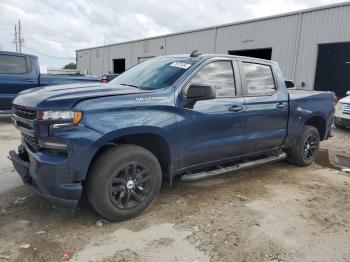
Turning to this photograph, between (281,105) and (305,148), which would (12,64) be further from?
(305,148)

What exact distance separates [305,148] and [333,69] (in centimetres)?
1452

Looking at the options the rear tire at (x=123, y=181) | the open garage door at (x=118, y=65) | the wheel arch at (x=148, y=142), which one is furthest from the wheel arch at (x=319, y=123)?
the open garage door at (x=118, y=65)

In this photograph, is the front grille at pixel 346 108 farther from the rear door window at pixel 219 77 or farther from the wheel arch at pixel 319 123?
the rear door window at pixel 219 77

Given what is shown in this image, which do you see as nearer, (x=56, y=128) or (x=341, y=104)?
(x=56, y=128)

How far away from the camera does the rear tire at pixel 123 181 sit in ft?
11.3

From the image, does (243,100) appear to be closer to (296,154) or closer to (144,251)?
(296,154)

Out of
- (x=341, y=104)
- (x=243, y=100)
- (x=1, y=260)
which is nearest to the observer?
(x=1, y=260)

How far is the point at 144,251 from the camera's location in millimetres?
3176

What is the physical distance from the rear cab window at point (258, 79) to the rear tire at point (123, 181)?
1.92 m

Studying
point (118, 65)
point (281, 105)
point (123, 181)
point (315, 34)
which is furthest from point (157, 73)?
point (118, 65)

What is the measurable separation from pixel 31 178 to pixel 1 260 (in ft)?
2.72

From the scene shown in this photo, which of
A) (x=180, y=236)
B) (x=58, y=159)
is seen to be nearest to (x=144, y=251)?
(x=180, y=236)

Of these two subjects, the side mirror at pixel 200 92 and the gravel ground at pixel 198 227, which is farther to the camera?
the side mirror at pixel 200 92

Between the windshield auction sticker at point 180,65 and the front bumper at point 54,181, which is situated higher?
the windshield auction sticker at point 180,65
